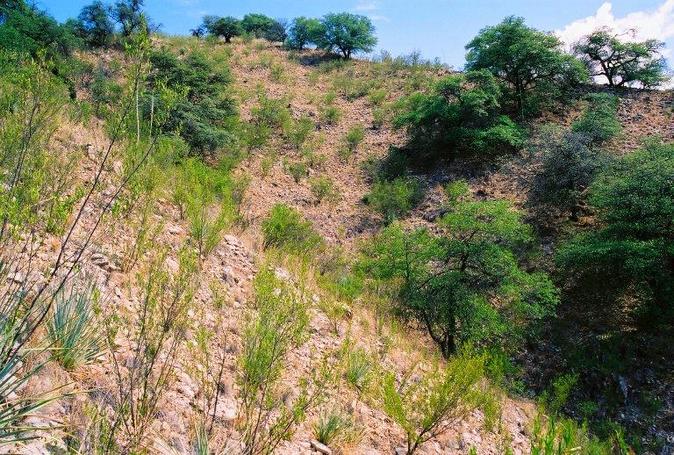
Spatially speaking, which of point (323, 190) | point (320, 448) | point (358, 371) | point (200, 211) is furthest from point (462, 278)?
point (323, 190)

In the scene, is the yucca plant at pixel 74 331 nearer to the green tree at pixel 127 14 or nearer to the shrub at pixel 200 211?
the shrub at pixel 200 211

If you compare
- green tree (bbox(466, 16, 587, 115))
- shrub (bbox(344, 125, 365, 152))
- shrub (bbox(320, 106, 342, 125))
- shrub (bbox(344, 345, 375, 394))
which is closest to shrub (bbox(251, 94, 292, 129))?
shrub (bbox(320, 106, 342, 125))

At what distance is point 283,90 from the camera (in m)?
19.7

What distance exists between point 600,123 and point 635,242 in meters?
6.41

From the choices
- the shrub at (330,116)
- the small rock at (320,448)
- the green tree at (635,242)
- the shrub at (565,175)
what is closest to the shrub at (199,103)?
the shrub at (330,116)

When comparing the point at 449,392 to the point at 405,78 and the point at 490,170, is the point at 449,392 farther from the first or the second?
the point at 405,78

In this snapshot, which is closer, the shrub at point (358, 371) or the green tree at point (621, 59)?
the shrub at point (358, 371)

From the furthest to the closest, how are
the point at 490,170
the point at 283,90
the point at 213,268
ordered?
the point at 283,90, the point at 490,170, the point at 213,268

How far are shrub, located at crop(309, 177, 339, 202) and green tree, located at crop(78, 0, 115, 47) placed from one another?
13.7 metres

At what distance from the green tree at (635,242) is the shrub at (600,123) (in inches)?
116

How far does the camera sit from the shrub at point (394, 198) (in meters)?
13.6

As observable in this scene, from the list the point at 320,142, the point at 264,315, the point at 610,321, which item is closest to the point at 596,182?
the point at 610,321

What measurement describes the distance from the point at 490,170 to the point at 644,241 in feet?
20.1

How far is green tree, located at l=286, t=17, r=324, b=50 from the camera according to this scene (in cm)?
2472
